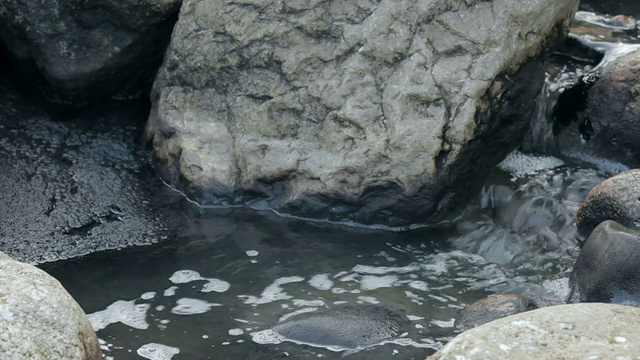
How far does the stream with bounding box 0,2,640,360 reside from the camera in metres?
5.35

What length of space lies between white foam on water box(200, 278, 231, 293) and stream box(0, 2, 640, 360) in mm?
15

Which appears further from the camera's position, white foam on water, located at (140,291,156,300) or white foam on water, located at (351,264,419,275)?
white foam on water, located at (351,264,419,275)

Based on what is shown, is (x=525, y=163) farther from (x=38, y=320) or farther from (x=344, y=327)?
(x=38, y=320)

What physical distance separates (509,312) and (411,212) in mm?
1434

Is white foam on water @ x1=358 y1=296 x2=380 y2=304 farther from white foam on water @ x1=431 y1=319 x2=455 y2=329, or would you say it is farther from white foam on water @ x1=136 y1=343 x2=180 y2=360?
white foam on water @ x1=136 y1=343 x2=180 y2=360

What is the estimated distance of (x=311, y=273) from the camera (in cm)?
604

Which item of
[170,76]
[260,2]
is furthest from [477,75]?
[170,76]

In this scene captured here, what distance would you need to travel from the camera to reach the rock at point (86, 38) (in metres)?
7.13

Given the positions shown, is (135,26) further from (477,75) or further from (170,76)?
(477,75)

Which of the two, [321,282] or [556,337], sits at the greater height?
[556,337]

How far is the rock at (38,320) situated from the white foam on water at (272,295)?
1.33 metres

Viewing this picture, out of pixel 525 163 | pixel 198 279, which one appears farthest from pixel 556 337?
pixel 525 163

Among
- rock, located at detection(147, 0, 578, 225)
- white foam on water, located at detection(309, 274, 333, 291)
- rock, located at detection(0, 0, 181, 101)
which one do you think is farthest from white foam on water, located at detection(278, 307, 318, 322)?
rock, located at detection(0, 0, 181, 101)

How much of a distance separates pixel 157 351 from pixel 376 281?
5.01 feet
